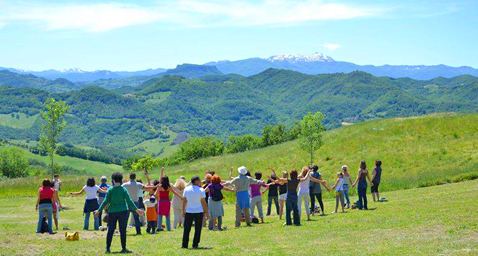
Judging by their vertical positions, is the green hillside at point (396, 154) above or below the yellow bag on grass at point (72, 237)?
above

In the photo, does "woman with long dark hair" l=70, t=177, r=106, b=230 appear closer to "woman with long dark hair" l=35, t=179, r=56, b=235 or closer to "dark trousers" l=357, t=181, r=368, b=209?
"woman with long dark hair" l=35, t=179, r=56, b=235

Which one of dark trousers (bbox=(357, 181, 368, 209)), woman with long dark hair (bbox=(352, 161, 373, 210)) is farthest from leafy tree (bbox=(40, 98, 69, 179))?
dark trousers (bbox=(357, 181, 368, 209))

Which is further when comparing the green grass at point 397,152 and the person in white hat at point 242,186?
the green grass at point 397,152

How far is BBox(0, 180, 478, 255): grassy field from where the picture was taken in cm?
1430

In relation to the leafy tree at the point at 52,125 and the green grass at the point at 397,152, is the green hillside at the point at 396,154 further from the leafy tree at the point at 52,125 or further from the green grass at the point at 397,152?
the leafy tree at the point at 52,125

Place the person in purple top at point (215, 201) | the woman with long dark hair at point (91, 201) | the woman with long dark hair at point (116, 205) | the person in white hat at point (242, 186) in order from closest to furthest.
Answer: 1. the woman with long dark hair at point (116, 205)
2. the person in purple top at point (215, 201)
3. the person in white hat at point (242, 186)
4. the woman with long dark hair at point (91, 201)

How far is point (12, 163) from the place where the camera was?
12119 centimetres

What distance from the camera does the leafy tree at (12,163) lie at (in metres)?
117

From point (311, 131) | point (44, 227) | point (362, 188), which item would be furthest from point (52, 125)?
point (362, 188)

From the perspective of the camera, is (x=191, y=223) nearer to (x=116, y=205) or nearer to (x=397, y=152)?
(x=116, y=205)

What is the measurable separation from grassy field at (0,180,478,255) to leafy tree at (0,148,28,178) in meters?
102

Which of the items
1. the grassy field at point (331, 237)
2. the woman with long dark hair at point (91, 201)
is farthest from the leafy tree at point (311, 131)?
the woman with long dark hair at point (91, 201)

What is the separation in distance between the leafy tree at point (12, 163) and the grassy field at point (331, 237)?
102 metres

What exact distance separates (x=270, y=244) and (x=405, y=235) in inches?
162
